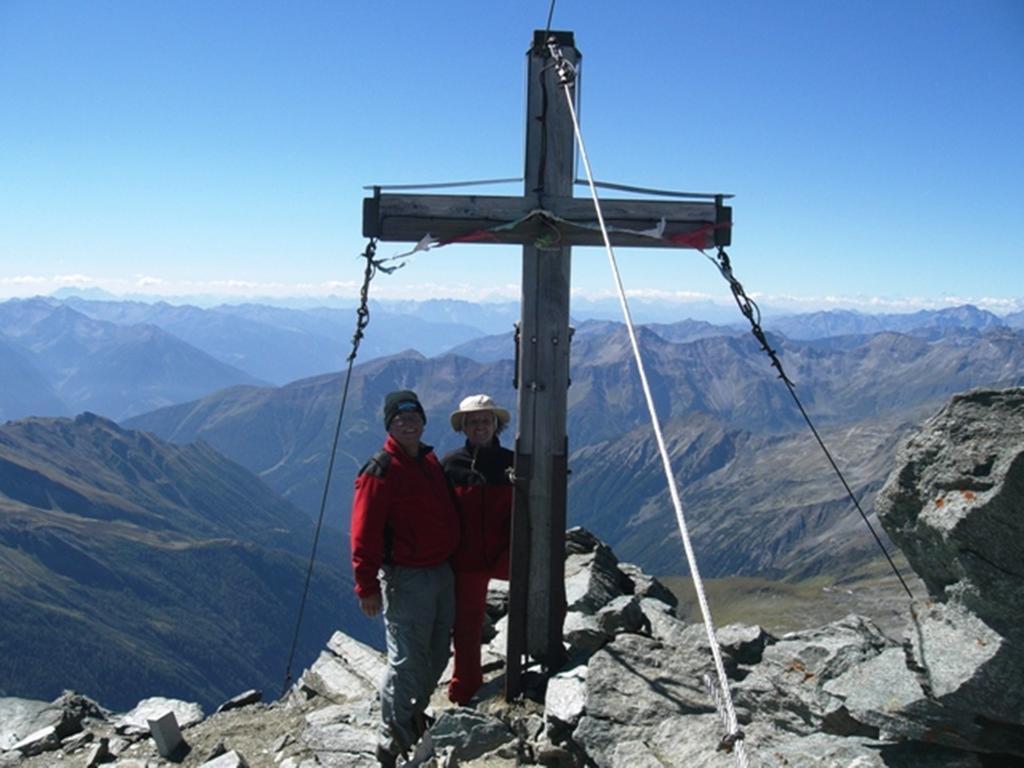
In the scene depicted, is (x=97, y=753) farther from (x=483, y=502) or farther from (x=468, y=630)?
(x=483, y=502)

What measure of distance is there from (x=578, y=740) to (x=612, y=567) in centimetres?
798

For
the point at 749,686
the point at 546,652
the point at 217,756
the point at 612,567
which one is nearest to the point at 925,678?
the point at 749,686

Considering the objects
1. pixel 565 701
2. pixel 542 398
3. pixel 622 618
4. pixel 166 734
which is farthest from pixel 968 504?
pixel 166 734

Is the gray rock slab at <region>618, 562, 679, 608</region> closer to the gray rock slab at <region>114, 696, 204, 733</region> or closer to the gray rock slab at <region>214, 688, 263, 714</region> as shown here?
the gray rock slab at <region>214, 688, 263, 714</region>

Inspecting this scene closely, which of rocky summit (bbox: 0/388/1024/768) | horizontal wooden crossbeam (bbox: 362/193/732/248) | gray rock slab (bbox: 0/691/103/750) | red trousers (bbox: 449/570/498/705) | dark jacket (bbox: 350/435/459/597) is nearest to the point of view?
Result: rocky summit (bbox: 0/388/1024/768)

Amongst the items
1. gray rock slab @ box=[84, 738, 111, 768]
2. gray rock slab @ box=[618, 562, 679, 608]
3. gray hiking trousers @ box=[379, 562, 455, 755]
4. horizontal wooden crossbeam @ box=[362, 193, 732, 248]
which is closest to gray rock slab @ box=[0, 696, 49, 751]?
gray rock slab @ box=[84, 738, 111, 768]

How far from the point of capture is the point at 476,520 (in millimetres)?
9570

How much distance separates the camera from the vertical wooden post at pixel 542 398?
915cm

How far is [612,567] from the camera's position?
51.2ft

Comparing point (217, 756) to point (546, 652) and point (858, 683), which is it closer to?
point (546, 652)

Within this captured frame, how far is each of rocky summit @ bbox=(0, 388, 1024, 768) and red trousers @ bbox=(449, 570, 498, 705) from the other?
0.34 metres

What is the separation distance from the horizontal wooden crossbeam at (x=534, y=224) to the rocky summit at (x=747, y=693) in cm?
376

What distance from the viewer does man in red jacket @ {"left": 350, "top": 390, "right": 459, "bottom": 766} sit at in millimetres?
8500

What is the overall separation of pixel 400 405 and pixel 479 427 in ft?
3.80
